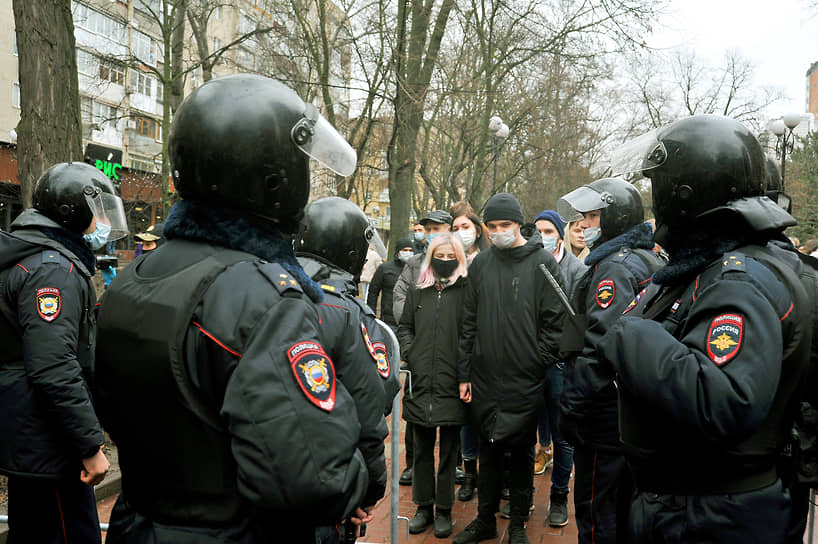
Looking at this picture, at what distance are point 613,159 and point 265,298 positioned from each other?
1999 millimetres

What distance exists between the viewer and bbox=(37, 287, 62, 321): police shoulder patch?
129 inches

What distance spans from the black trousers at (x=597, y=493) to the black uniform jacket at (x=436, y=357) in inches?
50.9

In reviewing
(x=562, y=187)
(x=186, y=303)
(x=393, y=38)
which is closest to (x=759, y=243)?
(x=186, y=303)

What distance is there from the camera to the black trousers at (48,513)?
3326 millimetres

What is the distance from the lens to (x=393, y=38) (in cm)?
1421

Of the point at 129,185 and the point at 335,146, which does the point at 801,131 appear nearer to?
the point at 129,185

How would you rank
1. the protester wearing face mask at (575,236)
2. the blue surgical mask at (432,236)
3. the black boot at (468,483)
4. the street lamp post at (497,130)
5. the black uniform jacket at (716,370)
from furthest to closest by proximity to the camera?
the street lamp post at (497,130), the protester wearing face mask at (575,236), the black boot at (468,483), the blue surgical mask at (432,236), the black uniform jacket at (716,370)

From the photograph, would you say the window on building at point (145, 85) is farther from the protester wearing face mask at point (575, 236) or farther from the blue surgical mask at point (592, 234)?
the blue surgical mask at point (592, 234)

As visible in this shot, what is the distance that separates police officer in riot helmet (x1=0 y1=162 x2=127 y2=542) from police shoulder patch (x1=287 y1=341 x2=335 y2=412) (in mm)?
2047

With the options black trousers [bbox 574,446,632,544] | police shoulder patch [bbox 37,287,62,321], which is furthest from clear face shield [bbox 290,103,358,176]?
black trousers [bbox 574,446,632,544]

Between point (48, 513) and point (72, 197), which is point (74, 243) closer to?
point (72, 197)

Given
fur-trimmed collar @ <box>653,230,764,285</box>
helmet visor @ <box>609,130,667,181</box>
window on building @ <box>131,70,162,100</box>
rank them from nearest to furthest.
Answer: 1. fur-trimmed collar @ <box>653,230,764,285</box>
2. helmet visor @ <box>609,130,667,181</box>
3. window on building @ <box>131,70,162,100</box>

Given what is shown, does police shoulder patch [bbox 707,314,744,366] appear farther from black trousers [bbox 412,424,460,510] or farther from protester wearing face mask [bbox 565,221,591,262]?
protester wearing face mask [bbox 565,221,591,262]

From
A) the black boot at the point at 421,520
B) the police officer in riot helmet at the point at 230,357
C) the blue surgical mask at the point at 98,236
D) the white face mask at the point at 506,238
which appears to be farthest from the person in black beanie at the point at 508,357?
the police officer in riot helmet at the point at 230,357
